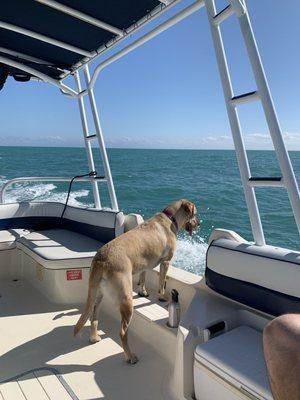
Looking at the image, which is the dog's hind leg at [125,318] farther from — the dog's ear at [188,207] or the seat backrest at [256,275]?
the dog's ear at [188,207]

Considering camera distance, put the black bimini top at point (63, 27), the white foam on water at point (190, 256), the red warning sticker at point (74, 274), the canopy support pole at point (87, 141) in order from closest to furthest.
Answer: the black bimini top at point (63, 27) → the red warning sticker at point (74, 274) → the canopy support pole at point (87, 141) → the white foam on water at point (190, 256)

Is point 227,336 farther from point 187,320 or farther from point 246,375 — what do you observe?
point 246,375

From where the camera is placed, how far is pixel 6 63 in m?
A: 4.42

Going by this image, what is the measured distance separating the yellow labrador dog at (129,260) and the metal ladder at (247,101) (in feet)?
3.30

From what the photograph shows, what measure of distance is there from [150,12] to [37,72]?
2039mm

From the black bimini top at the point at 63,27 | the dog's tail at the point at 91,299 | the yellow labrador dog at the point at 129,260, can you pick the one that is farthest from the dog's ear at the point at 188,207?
the black bimini top at the point at 63,27

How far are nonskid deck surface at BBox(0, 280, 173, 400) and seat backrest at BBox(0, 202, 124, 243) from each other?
1140mm

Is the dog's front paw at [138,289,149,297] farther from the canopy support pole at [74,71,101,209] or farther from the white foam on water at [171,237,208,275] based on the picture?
the white foam on water at [171,237,208,275]

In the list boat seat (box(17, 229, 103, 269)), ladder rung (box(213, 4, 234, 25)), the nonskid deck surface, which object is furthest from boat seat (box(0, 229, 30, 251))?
ladder rung (box(213, 4, 234, 25))

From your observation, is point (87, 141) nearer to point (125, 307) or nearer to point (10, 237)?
point (10, 237)

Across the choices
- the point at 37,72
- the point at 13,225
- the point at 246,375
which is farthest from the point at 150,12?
the point at 13,225

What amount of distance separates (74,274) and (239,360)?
2230 mm

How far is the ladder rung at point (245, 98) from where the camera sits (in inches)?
99.7

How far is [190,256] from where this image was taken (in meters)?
7.99
